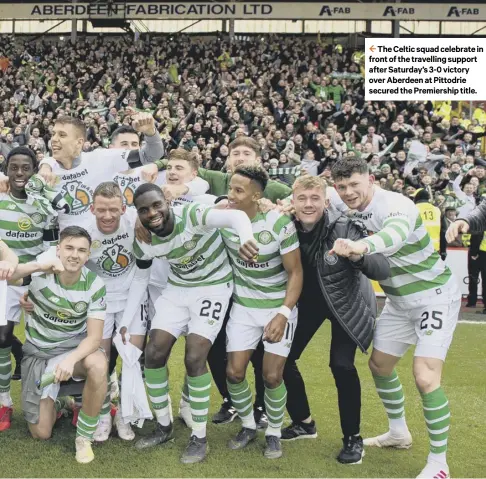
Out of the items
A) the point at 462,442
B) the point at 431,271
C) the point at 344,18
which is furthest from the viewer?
the point at 344,18

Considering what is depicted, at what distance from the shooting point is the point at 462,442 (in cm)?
527

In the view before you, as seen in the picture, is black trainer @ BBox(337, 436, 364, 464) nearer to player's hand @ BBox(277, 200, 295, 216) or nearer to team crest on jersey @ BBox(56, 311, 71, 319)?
player's hand @ BBox(277, 200, 295, 216)

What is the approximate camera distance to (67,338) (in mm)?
4969

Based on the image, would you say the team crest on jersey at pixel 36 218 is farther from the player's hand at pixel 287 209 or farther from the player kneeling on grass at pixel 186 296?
the player's hand at pixel 287 209

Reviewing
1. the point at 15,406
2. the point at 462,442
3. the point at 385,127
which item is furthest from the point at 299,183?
the point at 385,127

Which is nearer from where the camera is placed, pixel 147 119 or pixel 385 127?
pixel 147 119

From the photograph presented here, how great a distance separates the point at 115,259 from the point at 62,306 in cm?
59

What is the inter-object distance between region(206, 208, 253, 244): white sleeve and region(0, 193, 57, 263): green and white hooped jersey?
1.63m

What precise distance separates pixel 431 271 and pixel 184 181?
2.05 meters

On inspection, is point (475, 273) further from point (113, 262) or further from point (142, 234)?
point (142, 234)

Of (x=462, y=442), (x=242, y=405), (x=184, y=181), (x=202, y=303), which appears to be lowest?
(x=462, y=442)

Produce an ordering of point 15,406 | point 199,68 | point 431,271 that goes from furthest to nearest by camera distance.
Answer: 1. point 199,68
2. point 15,406
3. point 431,271

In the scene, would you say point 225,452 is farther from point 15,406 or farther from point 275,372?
point 15,406
